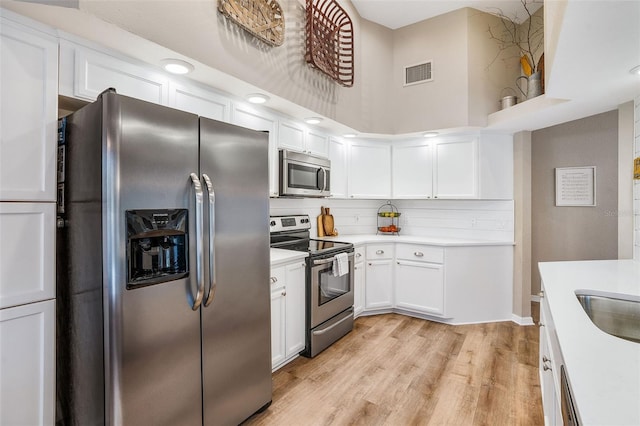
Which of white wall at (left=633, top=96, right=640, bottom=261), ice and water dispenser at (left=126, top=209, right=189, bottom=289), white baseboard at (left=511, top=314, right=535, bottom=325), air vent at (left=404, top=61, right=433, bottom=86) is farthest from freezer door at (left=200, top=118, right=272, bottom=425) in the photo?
white baseboard at (left=511, top=314, right=535, bottom=325)

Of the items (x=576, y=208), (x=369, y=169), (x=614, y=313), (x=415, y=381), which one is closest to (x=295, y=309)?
(x=415, y=381)

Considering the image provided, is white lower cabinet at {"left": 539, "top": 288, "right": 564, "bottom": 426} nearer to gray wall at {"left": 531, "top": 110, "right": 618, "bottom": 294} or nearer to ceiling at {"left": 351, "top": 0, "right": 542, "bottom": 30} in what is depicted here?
gray wall at {"left": 531, "top": 110, "right": 618, "bottom": 294}

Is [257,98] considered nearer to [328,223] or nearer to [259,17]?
[259,17]

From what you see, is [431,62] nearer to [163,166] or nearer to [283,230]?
[283,230]

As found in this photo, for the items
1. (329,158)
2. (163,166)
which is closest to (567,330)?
(163,166)

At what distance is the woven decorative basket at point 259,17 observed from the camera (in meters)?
2.04

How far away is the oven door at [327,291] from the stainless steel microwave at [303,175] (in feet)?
2.25

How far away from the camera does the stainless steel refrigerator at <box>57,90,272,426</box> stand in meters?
1.31

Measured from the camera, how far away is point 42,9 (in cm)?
137

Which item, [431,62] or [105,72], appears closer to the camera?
[105,72]

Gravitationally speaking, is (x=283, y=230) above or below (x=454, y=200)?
below

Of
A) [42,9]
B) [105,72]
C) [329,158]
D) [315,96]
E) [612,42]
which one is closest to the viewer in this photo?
[42,9]

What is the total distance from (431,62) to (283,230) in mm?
2529

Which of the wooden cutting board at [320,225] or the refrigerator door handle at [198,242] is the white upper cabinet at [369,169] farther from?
the refrigerator door handle at [198,242]
